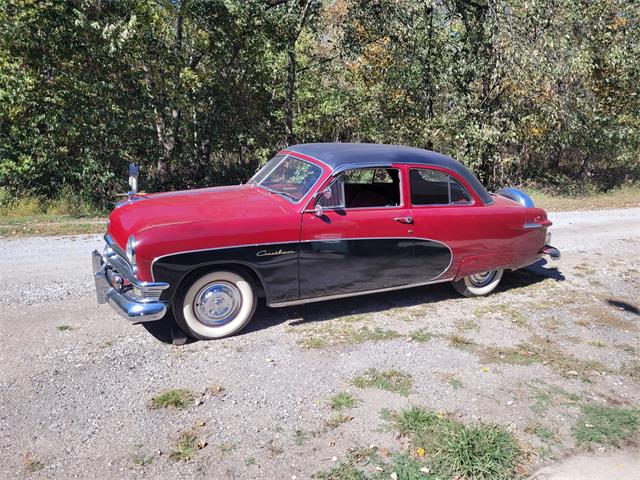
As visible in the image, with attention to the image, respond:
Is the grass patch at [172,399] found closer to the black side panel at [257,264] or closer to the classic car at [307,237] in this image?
the classic car at [307,237]

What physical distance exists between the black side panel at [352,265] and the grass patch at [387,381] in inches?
41.4

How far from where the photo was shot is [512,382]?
4.52 metres

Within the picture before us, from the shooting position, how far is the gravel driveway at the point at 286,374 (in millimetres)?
3463

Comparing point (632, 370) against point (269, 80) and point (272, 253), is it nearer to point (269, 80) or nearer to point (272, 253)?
point (272, 253)

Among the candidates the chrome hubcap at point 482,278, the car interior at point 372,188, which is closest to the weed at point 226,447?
the car interior at point 372,188

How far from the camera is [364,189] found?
5.94 m

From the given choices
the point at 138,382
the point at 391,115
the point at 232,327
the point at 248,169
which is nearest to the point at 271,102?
the point at 248,169

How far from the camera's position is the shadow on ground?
5.27 metres

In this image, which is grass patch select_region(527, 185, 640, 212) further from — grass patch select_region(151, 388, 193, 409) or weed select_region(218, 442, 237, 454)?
weed select_region(218, 442, 237, 454)

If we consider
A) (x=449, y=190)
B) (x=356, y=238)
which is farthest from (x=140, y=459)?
(x=449, y=190)

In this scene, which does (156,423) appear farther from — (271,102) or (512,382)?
(271,102)

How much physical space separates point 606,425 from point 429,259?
2.40 metres

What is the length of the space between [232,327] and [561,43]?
11.0 m

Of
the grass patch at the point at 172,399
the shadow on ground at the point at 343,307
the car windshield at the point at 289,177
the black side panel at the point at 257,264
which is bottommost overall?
the grass patch at the point at 172,399
